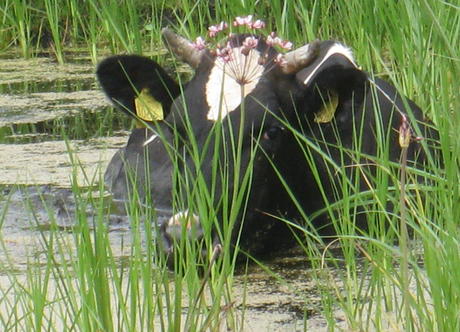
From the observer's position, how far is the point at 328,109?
12.1 ft

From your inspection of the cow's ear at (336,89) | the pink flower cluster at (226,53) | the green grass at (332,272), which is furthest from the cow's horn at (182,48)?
the pink flower cluster at (226,53)

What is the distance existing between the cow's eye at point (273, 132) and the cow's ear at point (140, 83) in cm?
48

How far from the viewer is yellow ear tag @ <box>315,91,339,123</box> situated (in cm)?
368

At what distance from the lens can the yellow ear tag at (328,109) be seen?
3.68m

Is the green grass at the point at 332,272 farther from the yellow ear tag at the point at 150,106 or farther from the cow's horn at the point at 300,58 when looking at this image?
the yellow ear tag at the point at 150,106

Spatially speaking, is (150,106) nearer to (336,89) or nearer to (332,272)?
(336,89)

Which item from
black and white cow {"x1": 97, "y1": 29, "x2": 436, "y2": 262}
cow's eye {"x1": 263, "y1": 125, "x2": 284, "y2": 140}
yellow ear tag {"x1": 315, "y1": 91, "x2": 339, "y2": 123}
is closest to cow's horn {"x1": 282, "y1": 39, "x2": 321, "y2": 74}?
black and white cow {"x1": 97, "y1": 29, "x2": 436, "y2": 262}

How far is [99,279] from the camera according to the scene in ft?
7.19

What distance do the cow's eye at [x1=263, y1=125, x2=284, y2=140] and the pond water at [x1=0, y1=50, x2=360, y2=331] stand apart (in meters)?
0.41

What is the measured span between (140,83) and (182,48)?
24 cm

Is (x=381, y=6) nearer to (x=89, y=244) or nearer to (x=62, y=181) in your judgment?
(x=62, y=181)

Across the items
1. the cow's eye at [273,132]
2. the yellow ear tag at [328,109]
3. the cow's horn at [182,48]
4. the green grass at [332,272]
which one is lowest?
the green grass at [332,272]

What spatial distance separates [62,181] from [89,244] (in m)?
2.19

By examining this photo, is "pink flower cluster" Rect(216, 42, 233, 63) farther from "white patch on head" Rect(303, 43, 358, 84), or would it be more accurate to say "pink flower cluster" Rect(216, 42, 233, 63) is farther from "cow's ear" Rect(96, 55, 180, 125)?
"white patch on head" Rect(303, 43, 358, 84)
